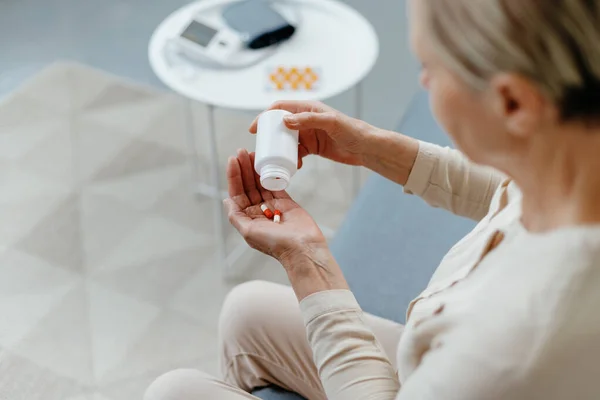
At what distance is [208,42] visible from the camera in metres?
1.70

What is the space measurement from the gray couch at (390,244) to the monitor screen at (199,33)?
20.5 inches

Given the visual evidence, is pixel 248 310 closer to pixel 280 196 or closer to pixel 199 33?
pixel 280 196

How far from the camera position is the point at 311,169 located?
2.09 metres

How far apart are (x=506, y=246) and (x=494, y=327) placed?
0.38ft

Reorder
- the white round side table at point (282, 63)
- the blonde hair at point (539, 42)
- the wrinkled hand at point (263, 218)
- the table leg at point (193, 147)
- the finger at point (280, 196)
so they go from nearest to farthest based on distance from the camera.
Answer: the blonde hair at point (539, 42) → the wrinkled hand at point (263, 218) → the finger at point (280, 196) → the white round side table at point (282, 63) → the table leg at point (193, 147)

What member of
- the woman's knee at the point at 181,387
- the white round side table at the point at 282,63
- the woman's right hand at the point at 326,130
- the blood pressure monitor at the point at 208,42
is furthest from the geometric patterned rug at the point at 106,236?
the woman's right hand at the point at 326,130

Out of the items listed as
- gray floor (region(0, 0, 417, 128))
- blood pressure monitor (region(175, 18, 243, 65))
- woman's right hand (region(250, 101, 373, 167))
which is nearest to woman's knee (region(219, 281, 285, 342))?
woman's right hand (region(250, 101, 373, 167))

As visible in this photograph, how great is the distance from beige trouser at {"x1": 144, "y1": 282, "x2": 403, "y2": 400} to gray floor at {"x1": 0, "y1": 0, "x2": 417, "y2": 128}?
112cm

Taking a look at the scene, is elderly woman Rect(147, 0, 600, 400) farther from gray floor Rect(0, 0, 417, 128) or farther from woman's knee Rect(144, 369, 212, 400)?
gray floor Rect(0, 0, 417, 128)

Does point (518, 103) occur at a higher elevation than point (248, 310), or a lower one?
higher

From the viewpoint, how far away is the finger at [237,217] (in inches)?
40.9

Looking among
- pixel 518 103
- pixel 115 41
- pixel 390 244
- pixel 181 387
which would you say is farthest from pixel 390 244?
pixel 115 41

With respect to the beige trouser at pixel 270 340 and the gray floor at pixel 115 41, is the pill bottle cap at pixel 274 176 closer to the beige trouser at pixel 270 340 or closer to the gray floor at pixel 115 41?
the beige trouser at pixel 270 340

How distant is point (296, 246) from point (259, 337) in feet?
0.64
